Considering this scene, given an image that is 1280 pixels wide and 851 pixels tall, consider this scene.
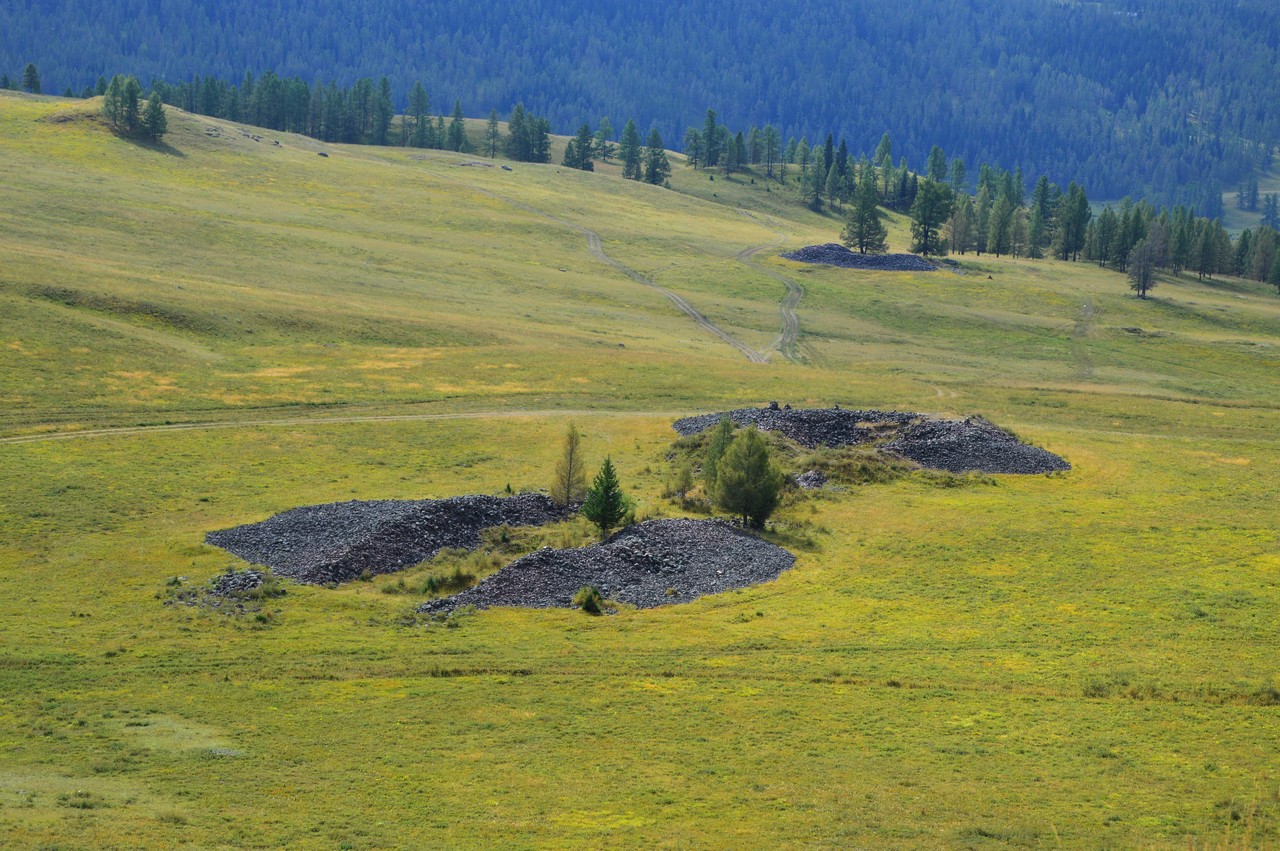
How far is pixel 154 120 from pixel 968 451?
6327 inches

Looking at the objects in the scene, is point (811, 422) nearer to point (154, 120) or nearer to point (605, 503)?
point (605, 503)

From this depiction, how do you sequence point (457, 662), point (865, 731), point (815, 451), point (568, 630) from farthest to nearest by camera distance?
point (815, 451) < point (568, 630) < point (457, 662) < point (865, 731)

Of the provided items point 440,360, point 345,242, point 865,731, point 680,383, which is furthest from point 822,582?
point 345,242

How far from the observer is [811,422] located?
8169 cm

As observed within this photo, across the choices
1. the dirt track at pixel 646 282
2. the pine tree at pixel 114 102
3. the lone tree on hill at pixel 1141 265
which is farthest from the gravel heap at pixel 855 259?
the pine tree at pixel 114 102

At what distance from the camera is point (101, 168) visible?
167250 mm

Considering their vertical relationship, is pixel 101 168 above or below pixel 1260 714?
above

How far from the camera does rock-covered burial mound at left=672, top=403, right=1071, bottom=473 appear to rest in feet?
250

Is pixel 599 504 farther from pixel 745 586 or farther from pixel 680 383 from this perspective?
pixel 680 383

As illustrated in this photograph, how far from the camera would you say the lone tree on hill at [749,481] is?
6072cm

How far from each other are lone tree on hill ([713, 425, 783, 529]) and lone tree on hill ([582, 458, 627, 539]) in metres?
6.50

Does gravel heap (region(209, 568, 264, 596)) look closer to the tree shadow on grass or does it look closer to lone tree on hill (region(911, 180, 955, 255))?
the tree shadow on grass

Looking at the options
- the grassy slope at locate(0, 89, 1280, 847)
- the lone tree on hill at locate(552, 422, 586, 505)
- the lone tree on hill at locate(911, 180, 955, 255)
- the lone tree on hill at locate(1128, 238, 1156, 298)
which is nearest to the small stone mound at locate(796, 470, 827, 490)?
the grassy slope at locate(0, 89, 1280, 847)

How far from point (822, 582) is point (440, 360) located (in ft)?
184
